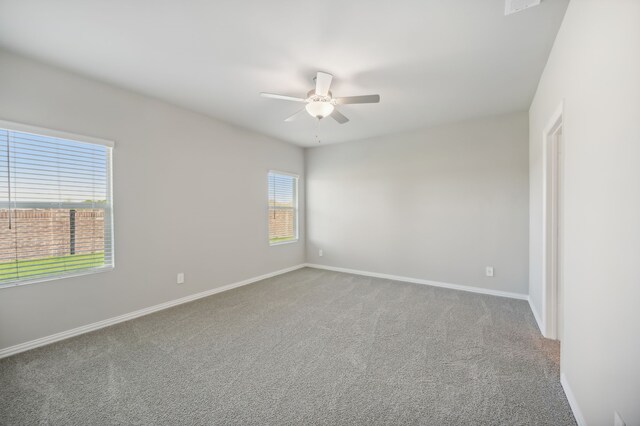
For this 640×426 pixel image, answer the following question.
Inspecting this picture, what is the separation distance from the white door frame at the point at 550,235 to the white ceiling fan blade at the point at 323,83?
2.07 meters

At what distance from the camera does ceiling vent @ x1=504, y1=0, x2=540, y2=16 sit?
5.48 feet

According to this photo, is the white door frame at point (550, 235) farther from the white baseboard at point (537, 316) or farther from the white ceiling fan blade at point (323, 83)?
the white ceiling fan blade at point (323, 83)

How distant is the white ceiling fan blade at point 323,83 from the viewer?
92.7 inches

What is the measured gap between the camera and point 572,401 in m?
1.63

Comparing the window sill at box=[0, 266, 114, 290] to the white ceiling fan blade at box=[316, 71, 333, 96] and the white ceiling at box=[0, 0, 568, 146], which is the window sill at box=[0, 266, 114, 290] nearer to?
the white ceiling at box=[0, 0, 568, 146]

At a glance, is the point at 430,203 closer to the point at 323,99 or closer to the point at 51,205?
the point at 323,99

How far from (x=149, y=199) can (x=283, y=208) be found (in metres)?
2.48

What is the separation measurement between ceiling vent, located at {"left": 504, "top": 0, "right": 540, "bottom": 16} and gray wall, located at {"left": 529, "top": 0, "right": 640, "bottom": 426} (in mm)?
234

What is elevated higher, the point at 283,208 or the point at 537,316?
the point at 283,208

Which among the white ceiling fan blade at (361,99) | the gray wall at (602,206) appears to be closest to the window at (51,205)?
the white ceiling fan blade at (361,99)

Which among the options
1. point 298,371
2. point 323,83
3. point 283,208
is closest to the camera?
point 298,371

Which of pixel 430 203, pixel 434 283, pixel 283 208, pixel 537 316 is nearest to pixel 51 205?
pixel 283 208

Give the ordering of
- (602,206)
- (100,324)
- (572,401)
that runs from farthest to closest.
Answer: (100,324) → (572,401) → (602,206)

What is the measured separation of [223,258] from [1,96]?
9.10ft
